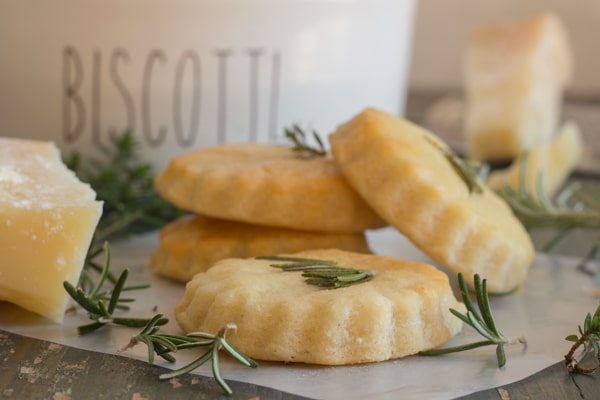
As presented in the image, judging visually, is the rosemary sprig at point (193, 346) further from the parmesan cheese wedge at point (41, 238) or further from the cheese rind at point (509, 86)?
the cheese rind at point (509, 86)

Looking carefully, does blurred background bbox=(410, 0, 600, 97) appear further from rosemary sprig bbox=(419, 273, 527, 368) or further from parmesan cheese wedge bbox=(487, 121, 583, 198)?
rosemary sprig bbox=(419, 273, 527, 368)

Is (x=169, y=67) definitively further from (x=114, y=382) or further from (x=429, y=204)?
(x=114, y=382)

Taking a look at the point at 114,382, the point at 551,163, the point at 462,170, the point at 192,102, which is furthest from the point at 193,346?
the point at 551,163

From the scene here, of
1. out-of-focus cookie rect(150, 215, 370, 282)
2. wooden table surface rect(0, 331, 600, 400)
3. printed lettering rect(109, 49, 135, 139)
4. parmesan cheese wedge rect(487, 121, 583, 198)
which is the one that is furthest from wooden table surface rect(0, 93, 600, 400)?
parmesan cheese wedge rect(487, 121, 583, 198)

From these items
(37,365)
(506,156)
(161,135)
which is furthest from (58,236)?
(506,156)

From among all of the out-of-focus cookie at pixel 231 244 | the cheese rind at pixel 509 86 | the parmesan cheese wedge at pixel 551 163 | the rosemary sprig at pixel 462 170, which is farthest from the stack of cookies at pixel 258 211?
the cheese rind at pixel 509 86
